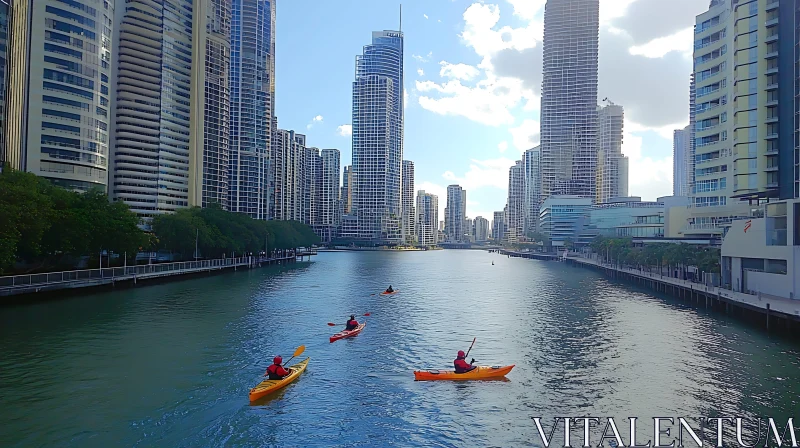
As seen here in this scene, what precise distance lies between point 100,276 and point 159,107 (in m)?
91.6

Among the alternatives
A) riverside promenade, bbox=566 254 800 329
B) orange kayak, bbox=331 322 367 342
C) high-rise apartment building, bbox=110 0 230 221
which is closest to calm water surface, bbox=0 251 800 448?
orange kayak, bbox=331 322 367 342

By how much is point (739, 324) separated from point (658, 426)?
32737 mm

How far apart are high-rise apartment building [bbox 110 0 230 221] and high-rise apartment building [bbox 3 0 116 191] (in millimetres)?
36769

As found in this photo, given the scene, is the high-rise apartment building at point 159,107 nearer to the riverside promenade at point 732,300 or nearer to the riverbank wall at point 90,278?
the riverbank wall at point 90,278

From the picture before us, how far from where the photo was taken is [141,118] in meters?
143

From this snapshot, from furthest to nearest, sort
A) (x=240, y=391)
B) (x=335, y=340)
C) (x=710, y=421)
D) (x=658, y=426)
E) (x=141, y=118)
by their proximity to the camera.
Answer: (x=141, y=118) < (x=335, y=340) < (x=240, y=391) < (x=710, y=421) < (x=658, y=426)

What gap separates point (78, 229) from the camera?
60688 mm

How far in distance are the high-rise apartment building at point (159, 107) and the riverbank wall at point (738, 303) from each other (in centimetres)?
11952

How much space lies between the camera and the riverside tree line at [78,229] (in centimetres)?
4906

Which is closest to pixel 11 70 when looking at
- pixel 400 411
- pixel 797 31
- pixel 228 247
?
pixel 228 247

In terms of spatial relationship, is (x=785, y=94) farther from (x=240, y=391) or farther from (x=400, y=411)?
(x=240, y=391)

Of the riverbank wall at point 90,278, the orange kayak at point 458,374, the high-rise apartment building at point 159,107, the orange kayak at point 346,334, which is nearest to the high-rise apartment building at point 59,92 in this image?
the riverbank wall at point 90,278

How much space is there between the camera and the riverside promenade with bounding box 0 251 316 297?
5259cm

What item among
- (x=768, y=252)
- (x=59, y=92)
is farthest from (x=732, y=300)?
(x=59, y=92)
